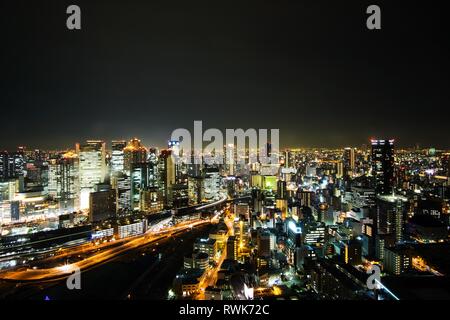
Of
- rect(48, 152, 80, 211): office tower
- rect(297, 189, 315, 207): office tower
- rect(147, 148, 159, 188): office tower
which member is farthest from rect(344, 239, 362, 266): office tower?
rect(48, 152, 80, 211): office tower

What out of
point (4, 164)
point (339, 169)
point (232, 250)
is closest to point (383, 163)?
point (339, 169)

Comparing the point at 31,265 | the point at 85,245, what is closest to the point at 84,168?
the point at 85,245

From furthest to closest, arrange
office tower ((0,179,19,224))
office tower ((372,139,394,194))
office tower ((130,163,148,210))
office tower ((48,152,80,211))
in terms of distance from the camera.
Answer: office tower ((372,139,394,194))
office tower ((130,163,148,210))
office tower ((48,152,80,211))
office tower ((0,179,19,224))

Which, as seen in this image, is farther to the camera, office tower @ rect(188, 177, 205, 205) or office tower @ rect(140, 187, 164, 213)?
office tower @ rect(188, 177, 205, 205)

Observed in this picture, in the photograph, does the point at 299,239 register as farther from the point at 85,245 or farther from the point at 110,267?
the point at 85,245

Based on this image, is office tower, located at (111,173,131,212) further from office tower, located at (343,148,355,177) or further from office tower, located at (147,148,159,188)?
office tower, located at (343,148,355,177)

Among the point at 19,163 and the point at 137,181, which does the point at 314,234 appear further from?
the point at 19,163
